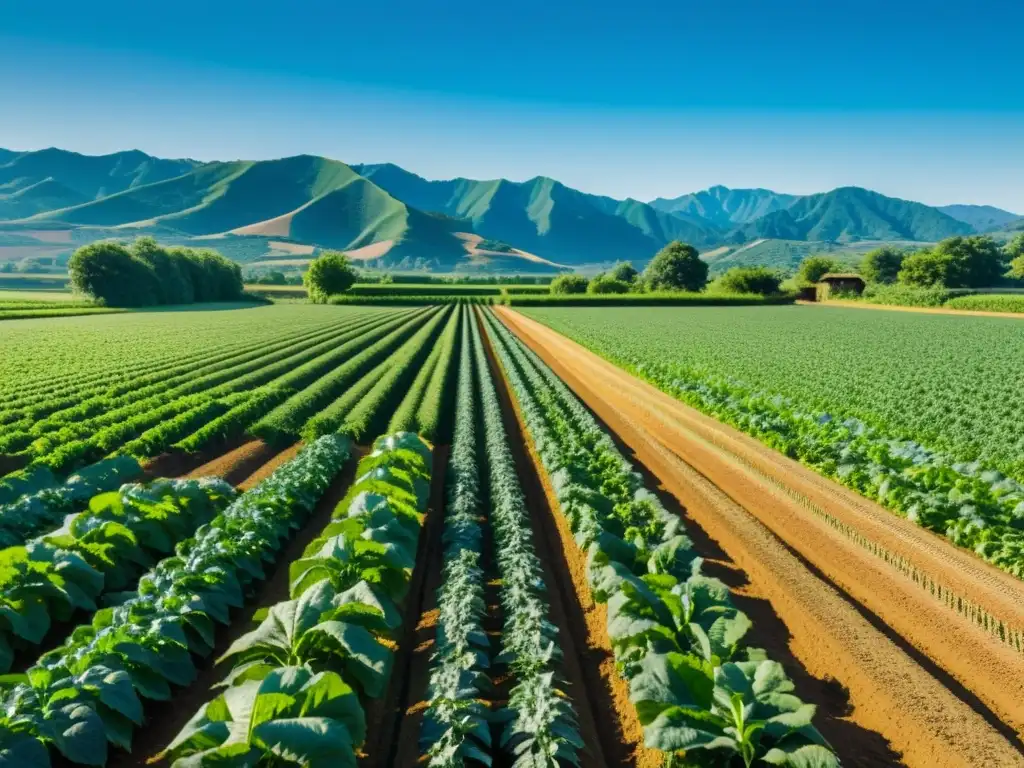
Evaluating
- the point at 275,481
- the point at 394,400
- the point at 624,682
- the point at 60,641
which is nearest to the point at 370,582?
the point at 624,682

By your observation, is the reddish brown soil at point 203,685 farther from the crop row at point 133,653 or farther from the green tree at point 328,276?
the green tree at point 328,276

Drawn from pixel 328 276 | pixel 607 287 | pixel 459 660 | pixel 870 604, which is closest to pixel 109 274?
pixel 328 276

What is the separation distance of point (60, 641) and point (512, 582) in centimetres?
559

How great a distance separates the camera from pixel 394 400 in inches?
920

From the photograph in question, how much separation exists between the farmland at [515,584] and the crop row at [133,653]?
0.03m

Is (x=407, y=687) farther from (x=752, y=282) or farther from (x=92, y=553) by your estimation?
(x=752, y=282)

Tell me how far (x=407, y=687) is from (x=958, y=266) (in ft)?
377

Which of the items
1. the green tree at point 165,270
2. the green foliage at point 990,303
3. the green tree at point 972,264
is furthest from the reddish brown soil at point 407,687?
the green tree at point 972,264

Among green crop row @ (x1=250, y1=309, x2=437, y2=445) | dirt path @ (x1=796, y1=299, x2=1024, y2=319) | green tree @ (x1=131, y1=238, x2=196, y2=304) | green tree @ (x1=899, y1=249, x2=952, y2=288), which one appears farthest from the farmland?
green tree @ (x1=899, y1=249, x2=952, y2=288)

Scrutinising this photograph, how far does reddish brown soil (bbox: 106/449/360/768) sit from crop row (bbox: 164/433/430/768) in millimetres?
304

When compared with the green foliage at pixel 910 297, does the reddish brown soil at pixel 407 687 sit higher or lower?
lower

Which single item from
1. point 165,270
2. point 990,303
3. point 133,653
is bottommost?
point 133,653

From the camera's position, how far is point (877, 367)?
1070 inches

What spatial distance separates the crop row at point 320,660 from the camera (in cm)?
465
